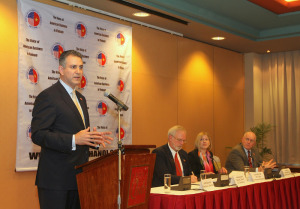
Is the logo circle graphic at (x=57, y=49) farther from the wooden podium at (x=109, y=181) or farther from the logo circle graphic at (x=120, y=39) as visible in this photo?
the wooden podium at (x=109, y=181)

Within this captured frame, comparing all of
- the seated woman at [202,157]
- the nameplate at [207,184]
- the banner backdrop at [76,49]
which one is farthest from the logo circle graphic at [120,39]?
the nameplate at [207,184]

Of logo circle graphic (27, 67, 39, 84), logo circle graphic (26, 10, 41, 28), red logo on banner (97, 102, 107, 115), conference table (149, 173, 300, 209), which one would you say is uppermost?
logo circle graphic (26, 10, 41, 28)

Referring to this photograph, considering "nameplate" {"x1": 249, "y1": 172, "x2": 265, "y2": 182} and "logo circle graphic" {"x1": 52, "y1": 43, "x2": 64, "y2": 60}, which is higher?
"logo circle graphic" {"x1": 52, "y1": 43, "x2": 64, "y2": 60}

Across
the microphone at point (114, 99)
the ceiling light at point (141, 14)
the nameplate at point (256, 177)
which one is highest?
the ceiling light at point (141, 14)

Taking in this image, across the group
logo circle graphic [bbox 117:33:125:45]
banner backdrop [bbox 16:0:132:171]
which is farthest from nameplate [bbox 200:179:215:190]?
logo circle graphic [bbox 117:33:125:45]

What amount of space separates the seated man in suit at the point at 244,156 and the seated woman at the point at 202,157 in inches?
10.0

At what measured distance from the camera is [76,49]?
5609 mm

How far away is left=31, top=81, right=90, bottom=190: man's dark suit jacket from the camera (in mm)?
2553

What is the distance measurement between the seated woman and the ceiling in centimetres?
202

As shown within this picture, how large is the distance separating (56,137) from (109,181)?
1.50ft

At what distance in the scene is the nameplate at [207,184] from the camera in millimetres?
3879

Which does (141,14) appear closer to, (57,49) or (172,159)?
(57,49)

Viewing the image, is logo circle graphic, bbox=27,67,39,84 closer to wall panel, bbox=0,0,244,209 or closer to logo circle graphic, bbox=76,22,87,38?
wall panel, bbox=0,0,244,209

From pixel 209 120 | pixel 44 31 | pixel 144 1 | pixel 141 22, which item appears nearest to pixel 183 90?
pixel 209 120
